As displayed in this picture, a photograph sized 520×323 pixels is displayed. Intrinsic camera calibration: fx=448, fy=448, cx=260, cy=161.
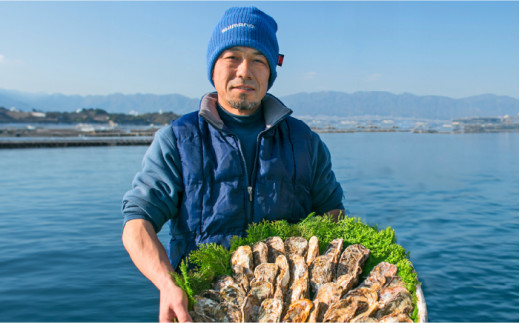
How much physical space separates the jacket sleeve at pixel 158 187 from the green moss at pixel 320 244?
1.12ft

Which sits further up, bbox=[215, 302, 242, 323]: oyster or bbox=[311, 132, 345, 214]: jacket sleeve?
bbox=[311, 132, 345, 214]: jacket sleeve

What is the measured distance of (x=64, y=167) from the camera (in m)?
36.2

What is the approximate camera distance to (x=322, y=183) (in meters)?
3.40

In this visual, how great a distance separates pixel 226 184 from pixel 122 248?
11039mm

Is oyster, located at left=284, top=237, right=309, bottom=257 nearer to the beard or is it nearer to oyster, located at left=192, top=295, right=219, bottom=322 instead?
oyster, located at left=192, top=295, right=219, bottom=322

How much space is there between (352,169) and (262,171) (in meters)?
36.0

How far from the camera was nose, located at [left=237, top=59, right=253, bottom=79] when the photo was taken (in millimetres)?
3039

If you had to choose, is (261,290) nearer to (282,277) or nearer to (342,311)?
(282,277)

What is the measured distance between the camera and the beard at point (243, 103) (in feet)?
10.3

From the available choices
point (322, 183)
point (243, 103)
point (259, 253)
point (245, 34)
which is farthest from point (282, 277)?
point (245, 34)

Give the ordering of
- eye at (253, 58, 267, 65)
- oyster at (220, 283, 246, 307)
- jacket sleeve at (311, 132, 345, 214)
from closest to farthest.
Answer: oyster at (220, 283, 246, 307), eye at (253, 58, 267, 65), jacket sleeve at (311, 132, 345, 214)

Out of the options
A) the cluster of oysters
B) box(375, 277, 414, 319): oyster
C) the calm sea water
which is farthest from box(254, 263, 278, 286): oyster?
the calm sea water

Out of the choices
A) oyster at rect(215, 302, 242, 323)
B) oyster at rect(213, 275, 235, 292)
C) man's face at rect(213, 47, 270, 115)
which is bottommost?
oyster at rect(215, 302, 242, 323)

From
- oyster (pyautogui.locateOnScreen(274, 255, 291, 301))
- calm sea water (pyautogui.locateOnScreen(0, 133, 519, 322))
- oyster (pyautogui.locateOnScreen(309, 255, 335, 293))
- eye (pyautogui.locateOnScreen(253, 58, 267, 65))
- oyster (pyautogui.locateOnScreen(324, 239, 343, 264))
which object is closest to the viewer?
oyster (pyautogui.locateOnScreen(274, 255, 291, 301))
